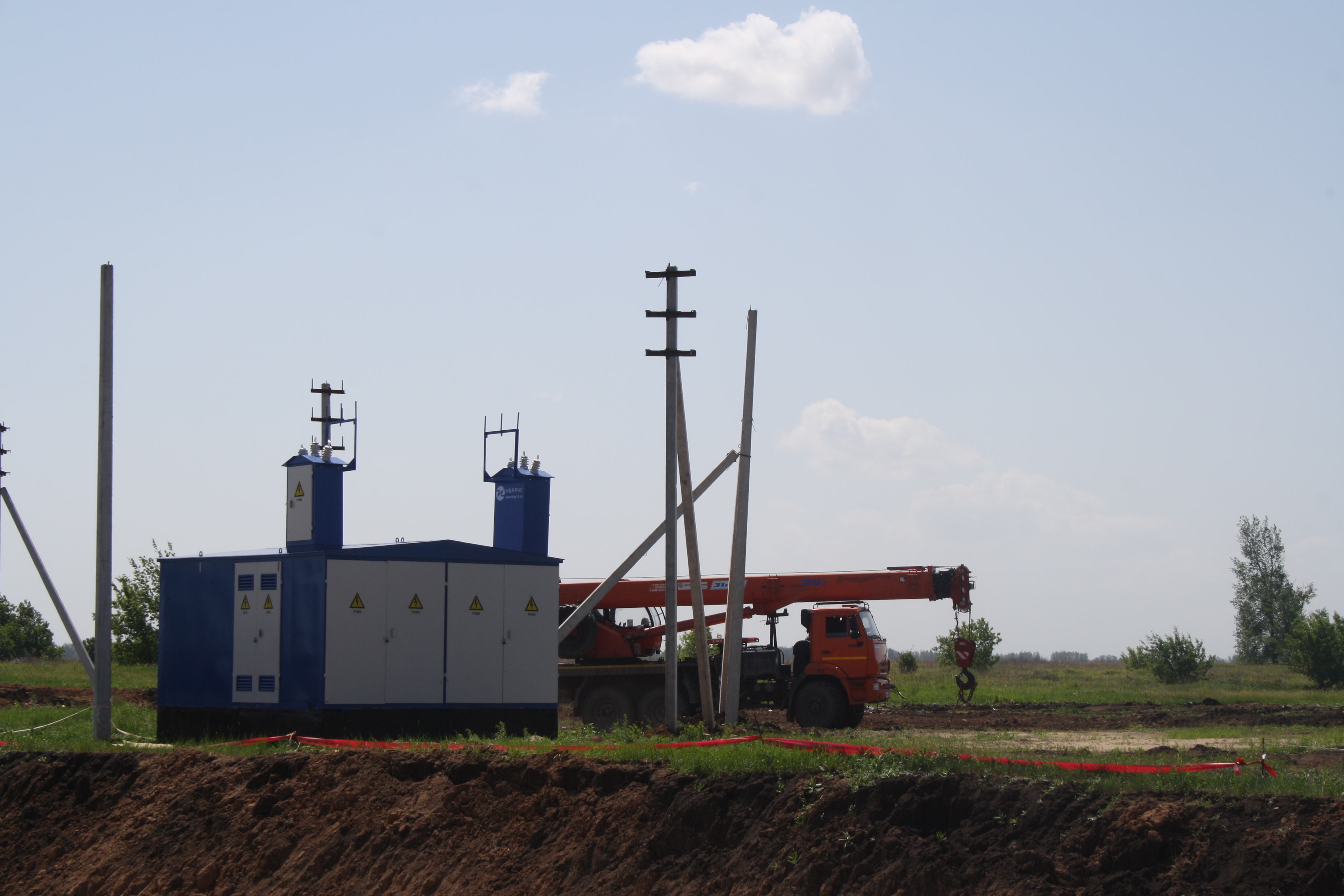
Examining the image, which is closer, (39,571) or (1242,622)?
(39,571)

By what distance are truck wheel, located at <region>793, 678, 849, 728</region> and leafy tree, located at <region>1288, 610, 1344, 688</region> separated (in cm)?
2705

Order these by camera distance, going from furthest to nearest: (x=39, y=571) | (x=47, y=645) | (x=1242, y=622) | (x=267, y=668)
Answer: (x=1242, y=622)
(x=47, y=645)
(x=39, y=571)
(x=267, y=668)

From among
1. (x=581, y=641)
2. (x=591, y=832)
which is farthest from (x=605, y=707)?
(x=591, y=832)

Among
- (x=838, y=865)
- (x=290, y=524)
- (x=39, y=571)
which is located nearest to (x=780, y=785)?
(x=838, y=865)

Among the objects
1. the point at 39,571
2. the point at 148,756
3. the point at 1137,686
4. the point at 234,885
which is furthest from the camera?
the point at 1137,686

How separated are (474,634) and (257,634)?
3.07 metres

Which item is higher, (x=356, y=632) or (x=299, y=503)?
(x=299, y=503)

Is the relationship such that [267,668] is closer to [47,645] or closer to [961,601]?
[961,601]

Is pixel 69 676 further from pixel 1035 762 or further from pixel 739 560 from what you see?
pixel 1035 762

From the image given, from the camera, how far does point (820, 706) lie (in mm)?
24406

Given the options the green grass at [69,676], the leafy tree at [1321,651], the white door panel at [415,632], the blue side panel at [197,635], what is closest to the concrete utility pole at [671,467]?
the white door panel at [415,632]

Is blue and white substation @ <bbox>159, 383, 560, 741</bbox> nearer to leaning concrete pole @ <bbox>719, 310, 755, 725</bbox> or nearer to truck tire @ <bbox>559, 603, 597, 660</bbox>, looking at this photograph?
leaning concrete pole @ <bbox>719, 310, 755, 725</bbox>

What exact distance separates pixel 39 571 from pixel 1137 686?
33.7m

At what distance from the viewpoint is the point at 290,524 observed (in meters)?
18.7
